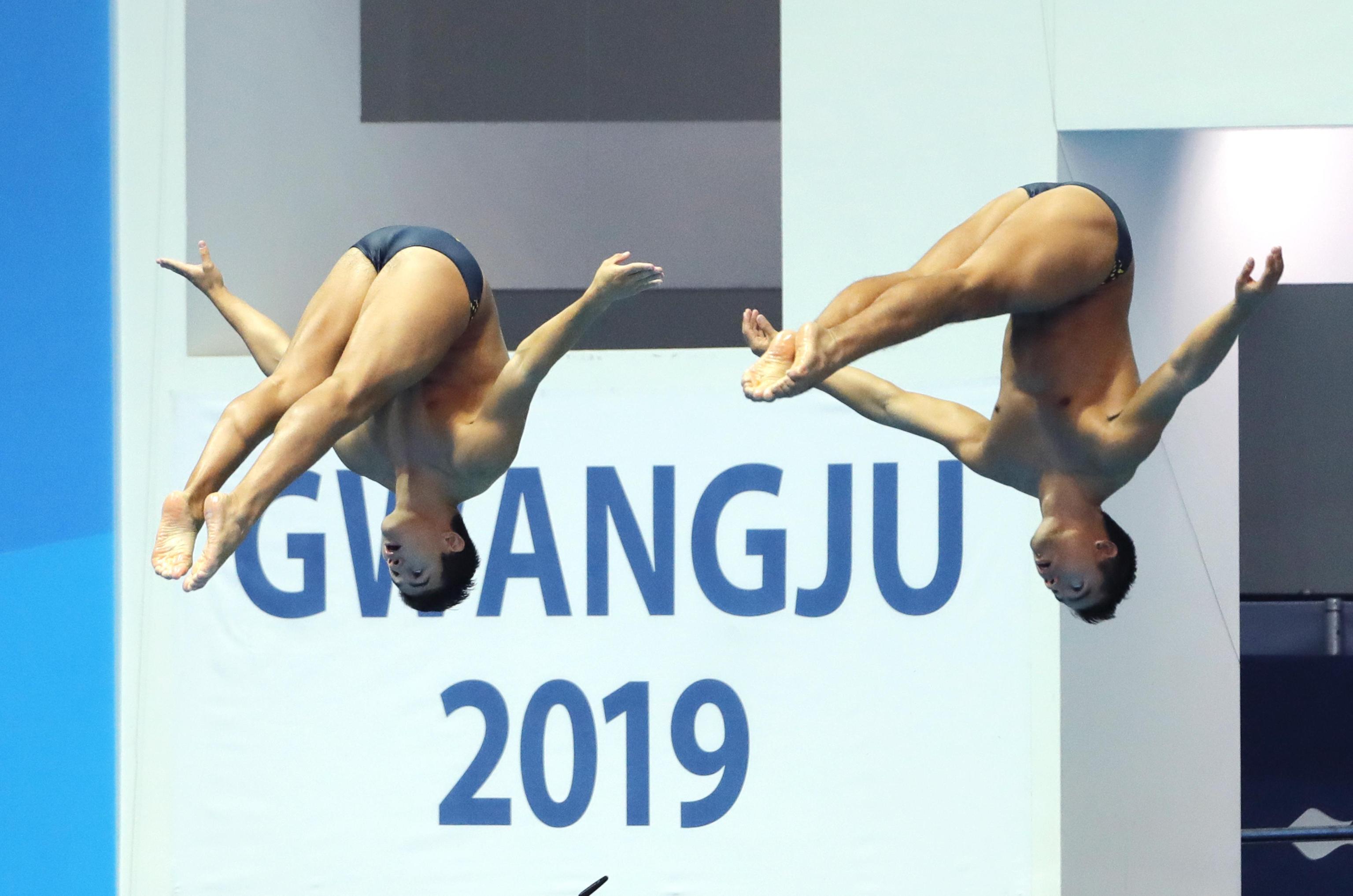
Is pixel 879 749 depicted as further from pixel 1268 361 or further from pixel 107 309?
pixel 107 309

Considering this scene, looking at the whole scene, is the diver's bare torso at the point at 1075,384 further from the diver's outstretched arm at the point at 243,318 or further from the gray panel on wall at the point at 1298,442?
the gray panel on wall at the point at 1298,442

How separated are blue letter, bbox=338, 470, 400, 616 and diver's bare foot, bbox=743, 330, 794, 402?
3.34 metres

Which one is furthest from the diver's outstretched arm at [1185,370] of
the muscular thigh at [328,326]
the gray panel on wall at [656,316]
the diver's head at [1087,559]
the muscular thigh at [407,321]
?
the gray panel on wall at [656,316]

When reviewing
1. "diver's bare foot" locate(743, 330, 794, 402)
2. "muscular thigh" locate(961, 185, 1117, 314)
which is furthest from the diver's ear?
"diver's bare foot" locate(743, 330, 794, 402)

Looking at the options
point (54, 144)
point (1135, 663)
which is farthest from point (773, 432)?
point (54, 144)

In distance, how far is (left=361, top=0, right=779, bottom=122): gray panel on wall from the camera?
7176mm

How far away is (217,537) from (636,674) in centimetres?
317

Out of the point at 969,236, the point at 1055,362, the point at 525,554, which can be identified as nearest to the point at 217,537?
the point at 969,236

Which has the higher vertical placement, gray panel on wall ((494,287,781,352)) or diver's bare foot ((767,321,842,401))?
gray panel on wall ((494,287,781,352))

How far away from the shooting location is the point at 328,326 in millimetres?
4066

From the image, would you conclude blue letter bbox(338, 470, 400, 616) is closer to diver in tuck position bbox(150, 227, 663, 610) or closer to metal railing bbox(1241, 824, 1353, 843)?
diver in tuck position bbox(150, 227, 663, 610)

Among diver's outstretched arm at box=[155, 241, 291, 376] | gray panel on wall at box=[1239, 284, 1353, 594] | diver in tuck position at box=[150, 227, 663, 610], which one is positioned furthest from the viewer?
gray panel on wall at box=[1239, 284, 1353, 594]

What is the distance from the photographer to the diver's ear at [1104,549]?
4.24 meters

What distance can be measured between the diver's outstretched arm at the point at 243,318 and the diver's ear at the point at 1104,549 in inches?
90.3
